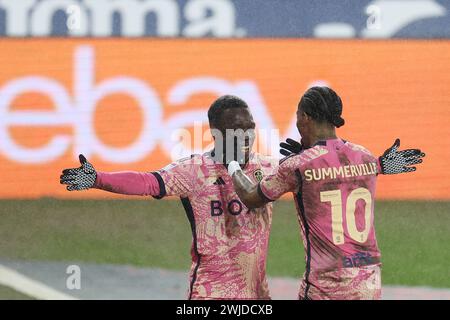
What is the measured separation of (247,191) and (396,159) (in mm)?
1095

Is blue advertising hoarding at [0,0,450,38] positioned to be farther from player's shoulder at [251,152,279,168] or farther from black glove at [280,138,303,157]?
black glove at [280,138,303,157]

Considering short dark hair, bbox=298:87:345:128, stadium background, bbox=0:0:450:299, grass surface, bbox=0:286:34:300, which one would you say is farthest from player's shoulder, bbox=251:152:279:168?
stadium background, bbox=0:0:450:299

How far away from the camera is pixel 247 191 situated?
6203mm

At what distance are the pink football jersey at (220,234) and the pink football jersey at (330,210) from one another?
11.2 inches

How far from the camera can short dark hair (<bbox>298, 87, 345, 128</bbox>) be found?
6.18 metres

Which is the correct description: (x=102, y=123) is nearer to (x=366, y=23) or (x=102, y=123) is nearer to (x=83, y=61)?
(x=83, y=61)

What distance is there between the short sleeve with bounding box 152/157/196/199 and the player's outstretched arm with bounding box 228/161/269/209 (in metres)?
0.31

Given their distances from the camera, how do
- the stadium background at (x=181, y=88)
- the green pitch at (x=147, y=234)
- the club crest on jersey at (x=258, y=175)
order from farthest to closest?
the stadium background at (x=181, y=88)
the green pitch at (x=147, y=234)
the club crest on jersey at (x=258, y=175)

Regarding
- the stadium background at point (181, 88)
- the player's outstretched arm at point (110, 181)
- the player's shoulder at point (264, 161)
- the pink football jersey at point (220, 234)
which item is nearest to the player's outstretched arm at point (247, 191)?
the pink football jersey at point (220, 234)

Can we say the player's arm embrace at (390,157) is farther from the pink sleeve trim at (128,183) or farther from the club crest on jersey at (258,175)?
the pink sleeve trim at (128,183)

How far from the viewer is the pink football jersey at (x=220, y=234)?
6.38 metres

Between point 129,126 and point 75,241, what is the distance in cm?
163

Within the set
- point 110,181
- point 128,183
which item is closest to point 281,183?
point 128,183
